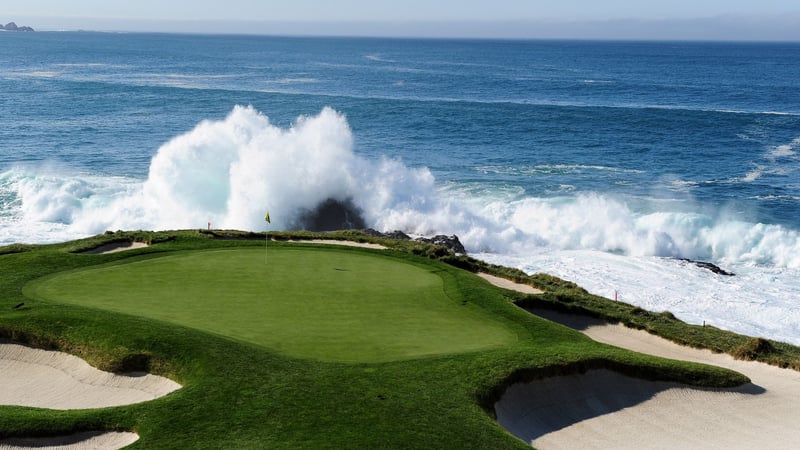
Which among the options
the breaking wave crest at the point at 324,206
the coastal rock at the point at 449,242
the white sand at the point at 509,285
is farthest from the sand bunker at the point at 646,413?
the breaking wave crest at the point at 324,206

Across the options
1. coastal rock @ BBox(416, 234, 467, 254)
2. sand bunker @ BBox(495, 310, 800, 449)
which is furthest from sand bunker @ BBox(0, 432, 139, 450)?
coastal rock @ BBox(416, 234, 467, 254)

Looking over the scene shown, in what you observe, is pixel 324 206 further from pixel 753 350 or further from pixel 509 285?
pixel 753 350

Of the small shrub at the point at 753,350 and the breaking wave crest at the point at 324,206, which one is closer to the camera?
the small shrub at the point at 753,350

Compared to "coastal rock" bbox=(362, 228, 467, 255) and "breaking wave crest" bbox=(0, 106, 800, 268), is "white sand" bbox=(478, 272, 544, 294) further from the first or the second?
"breaking wave crest" bbox=(0, 106, 800, 268)

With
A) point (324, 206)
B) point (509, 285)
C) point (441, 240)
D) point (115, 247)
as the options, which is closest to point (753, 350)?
point (509, 285)

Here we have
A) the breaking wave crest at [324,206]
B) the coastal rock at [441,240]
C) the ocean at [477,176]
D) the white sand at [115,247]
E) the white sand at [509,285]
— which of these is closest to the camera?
the white sand at [509,285]

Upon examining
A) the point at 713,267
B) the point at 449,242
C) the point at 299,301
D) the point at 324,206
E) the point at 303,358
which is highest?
the point at 299,301

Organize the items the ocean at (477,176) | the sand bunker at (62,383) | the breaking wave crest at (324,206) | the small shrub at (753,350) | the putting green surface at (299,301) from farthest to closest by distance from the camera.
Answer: the breaking wave crest at (324,206), the ocean at (477,176), the small shrub at (753,350), the putting green surface at (299,301), the sand bunker at (62,383)

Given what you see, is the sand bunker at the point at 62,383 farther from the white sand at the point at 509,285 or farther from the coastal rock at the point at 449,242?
the coastal rock at the point at 449,242
